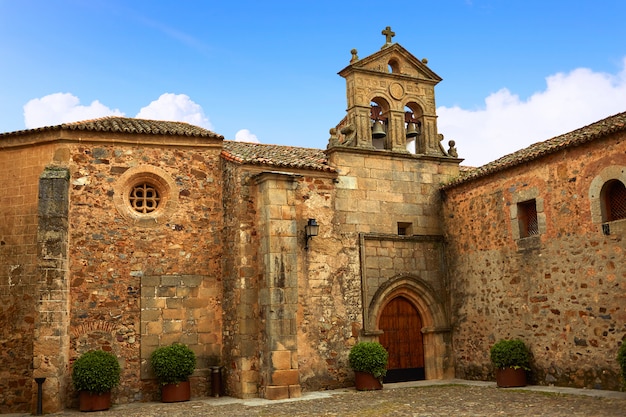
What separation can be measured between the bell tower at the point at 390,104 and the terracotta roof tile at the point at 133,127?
357 cm

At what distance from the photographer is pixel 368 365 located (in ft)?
47.9

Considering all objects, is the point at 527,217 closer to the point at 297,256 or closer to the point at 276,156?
the point at 297,256

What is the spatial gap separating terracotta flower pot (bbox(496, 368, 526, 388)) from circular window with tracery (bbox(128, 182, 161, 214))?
8.90 meters

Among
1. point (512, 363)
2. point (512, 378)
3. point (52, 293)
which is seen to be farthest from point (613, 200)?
point (52, 293)

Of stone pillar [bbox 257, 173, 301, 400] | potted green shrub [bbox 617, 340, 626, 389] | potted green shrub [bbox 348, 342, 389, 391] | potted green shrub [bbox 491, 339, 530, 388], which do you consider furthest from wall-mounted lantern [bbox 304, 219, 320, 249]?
potted green shrub [bbox 617, 340, 626, 389]

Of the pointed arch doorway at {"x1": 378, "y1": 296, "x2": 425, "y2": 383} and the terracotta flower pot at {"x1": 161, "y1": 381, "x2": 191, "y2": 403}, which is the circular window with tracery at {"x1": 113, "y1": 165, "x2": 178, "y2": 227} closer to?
the terracotta flower pot at {"x1": 161, "y1": 381, "x2": 191, "y2": 403}

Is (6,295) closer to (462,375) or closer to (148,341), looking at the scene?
(148,341)

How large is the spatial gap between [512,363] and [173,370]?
7.49 meters

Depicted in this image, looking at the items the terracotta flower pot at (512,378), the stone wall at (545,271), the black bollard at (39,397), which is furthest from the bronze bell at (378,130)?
the black bollard at (39,397)

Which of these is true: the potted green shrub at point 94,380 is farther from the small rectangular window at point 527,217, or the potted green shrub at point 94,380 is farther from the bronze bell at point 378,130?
the small rectangular window at point 527,217

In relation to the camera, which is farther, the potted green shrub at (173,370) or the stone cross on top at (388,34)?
the stone cross on top at (388,34)

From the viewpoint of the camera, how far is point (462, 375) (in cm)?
1644

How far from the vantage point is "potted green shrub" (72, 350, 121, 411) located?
12812 mm

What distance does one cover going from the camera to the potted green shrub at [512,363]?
46.3 feet
